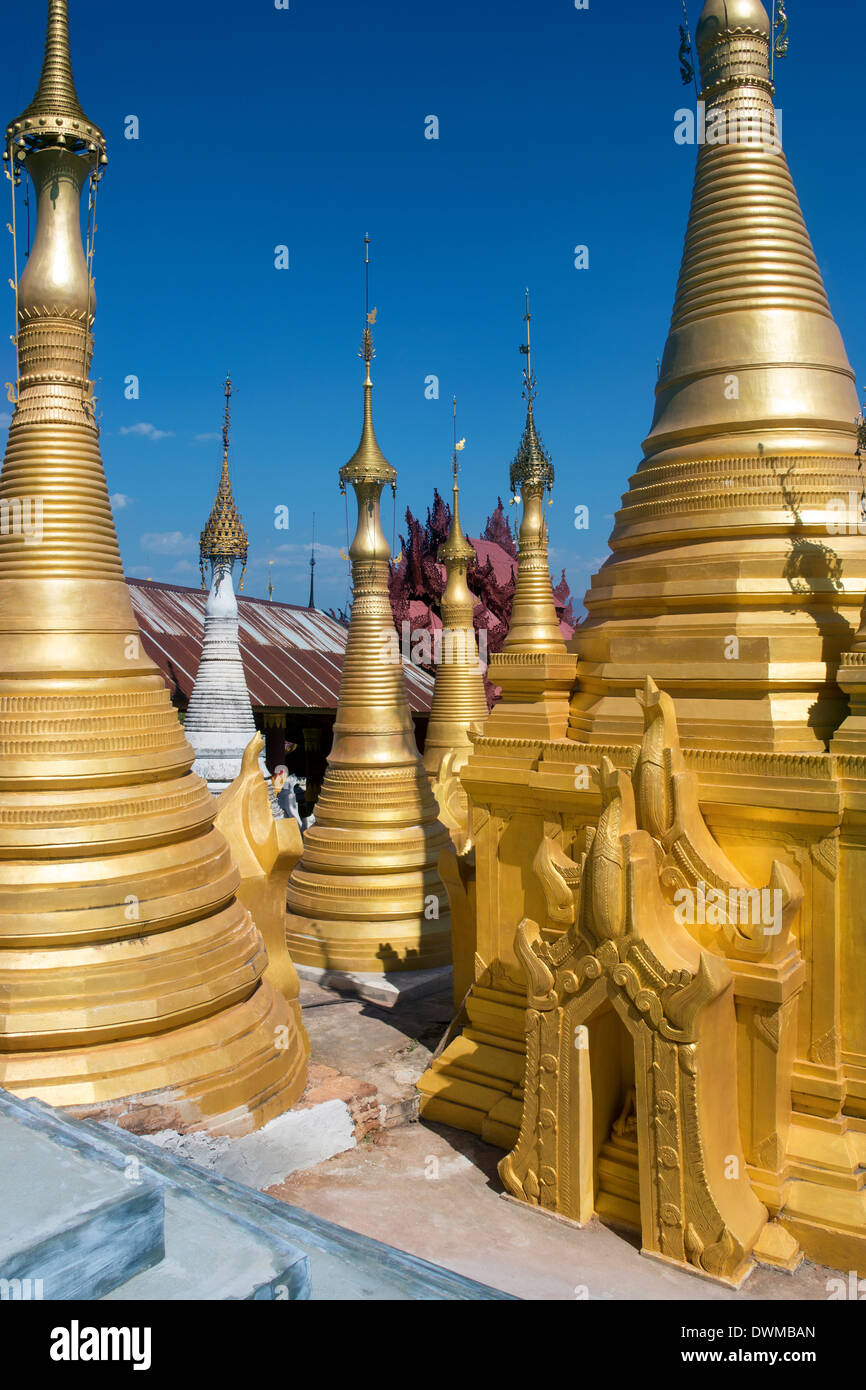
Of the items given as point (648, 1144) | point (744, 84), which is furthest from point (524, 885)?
point (744, 84)

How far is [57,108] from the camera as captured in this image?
28.6 ft

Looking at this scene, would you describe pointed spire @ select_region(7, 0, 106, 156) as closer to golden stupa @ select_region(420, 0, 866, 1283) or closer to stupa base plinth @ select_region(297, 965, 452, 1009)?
golden stupa @ select_region(420, 0, 866, 1283)

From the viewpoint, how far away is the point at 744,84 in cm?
999

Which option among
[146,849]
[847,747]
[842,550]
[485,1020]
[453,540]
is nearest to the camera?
[847,747]

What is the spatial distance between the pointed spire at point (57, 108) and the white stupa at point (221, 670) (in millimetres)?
8355

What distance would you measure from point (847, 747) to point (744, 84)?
6.94 metres

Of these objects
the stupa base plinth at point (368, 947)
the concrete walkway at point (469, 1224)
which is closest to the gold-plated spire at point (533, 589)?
the stupa base plinth at point (368, 947)

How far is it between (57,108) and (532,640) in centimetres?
927

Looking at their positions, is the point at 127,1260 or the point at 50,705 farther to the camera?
the point at 50,705

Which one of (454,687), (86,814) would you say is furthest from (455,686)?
(86,814)

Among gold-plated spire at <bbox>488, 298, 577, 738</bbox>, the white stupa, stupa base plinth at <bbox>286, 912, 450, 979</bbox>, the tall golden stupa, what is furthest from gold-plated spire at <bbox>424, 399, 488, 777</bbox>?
the tall golden stupa

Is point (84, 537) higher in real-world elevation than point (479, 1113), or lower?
higher

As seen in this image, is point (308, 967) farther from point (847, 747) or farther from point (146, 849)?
point (847, 747)

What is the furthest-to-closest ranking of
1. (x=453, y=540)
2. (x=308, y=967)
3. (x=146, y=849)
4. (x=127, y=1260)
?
(x=453, y=540), (x=308, y=967), (x=146, y=849), (x=127, y=1260)
